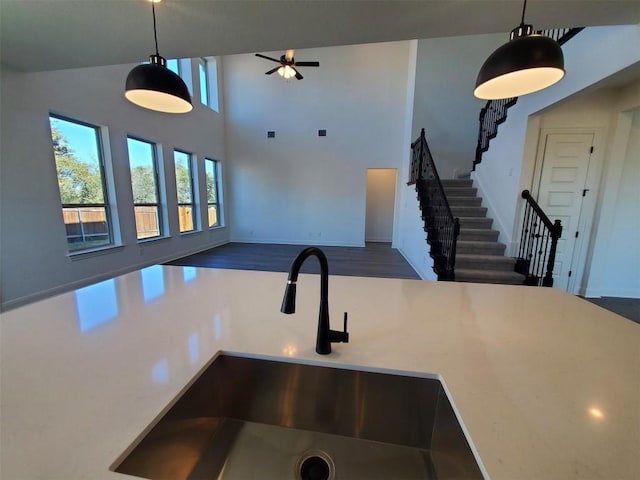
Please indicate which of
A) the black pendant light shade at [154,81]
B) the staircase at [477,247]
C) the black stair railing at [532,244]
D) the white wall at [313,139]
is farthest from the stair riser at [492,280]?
the white wall at [313,139]

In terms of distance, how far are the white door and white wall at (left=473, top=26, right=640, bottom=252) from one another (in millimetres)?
262

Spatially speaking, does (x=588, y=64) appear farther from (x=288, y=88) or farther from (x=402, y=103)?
(x=288, y=88)

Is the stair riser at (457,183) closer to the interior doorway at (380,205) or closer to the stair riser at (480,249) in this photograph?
Result: the stair riser at (480,249)

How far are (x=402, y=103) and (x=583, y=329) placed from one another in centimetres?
701

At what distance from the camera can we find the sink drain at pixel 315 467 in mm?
723

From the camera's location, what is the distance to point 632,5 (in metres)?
1.89

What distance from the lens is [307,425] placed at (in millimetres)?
830

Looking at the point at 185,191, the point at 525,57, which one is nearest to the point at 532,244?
the point at 525,57

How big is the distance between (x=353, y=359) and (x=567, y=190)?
14.5 ft

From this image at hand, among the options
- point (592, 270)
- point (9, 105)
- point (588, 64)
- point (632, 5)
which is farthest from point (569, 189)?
point (9, 105)

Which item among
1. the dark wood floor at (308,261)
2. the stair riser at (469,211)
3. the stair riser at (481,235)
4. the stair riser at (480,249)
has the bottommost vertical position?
the dark wood floor at (308,261)

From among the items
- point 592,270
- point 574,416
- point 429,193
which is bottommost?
point 592,270

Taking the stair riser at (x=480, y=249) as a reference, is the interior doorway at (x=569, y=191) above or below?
above

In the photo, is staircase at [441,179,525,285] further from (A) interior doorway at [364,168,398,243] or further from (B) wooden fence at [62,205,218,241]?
(B) wooden fence at [62,205,218,241]
